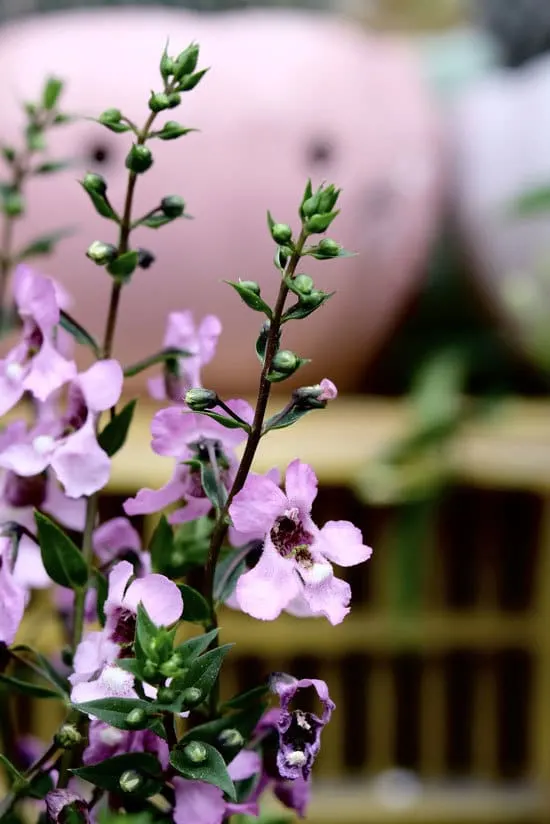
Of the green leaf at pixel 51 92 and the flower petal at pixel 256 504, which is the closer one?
the flower petal at pixel 256 504

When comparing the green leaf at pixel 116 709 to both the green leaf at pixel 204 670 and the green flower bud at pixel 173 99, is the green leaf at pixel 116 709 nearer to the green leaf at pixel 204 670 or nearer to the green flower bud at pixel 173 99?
the green leaf at pixel 204 670

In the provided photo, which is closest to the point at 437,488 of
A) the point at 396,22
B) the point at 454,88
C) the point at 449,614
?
the point at 449,614

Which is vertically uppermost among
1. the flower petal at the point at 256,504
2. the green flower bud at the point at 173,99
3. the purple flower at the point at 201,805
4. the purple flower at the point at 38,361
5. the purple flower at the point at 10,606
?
the green flower bud at the point at 173,99

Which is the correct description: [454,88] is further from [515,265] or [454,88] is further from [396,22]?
[396,22]

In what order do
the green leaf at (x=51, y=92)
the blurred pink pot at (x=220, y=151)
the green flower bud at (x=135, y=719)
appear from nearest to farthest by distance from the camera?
the green flower bud at (x=135, y=719), the green leaf at (x=51, y=92), the blurred pink pot at (x=220, y=151)

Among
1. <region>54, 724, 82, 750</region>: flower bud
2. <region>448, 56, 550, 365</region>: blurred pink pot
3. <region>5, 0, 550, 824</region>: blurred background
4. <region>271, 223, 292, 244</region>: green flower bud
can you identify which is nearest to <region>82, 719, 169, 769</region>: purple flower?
<region>54, 724, 82, 750</region>: flower bud

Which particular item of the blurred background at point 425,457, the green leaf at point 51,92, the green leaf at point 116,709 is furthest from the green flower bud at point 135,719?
the blurred background at point 425,457

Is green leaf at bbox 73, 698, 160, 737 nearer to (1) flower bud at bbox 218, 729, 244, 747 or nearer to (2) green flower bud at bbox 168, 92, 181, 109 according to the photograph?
(1) flower bud at bbox 218, 729, 244, 747

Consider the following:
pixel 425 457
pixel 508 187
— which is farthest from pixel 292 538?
pixel 508 187
